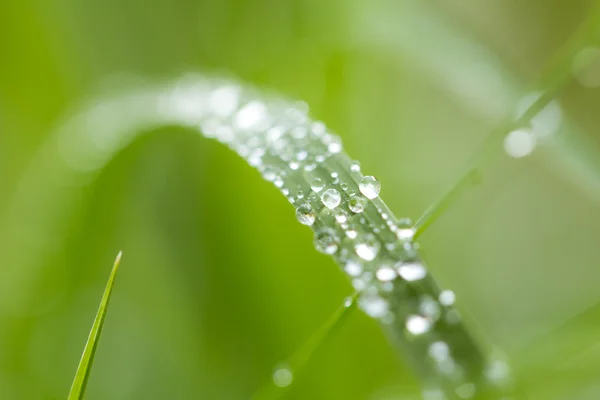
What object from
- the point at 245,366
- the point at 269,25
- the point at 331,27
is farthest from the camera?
the point at 269,25

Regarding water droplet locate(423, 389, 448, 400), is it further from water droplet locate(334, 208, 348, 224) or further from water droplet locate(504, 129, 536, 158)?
water droplet locate(504, 129, 536, 158)

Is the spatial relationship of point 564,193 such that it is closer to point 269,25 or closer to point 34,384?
point 269,25

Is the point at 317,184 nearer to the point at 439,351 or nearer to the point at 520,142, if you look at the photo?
the point at 439,351

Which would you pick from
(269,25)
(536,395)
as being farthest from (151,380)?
(269,25)

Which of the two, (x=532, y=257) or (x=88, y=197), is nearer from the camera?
(x=88, y=197)

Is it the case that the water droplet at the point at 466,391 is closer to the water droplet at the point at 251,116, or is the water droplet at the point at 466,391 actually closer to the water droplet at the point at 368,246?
the water droplet at the point at 368,246

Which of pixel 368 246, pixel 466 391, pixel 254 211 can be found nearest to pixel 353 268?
pixel 368 246

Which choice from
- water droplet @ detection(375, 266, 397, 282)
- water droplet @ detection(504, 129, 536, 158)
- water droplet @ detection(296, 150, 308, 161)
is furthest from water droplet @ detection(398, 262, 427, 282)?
water droplet @ detection(504, 129, 536, 158)
